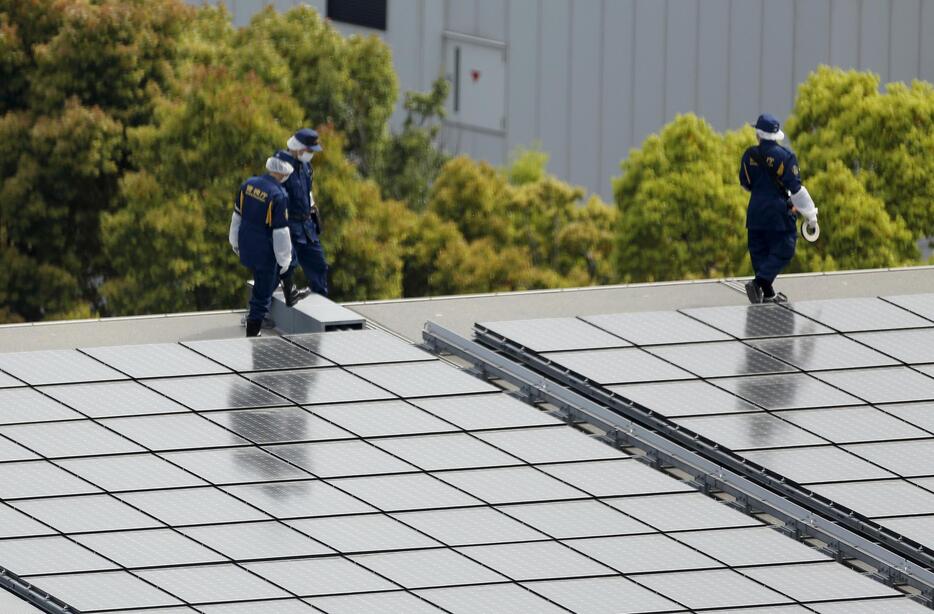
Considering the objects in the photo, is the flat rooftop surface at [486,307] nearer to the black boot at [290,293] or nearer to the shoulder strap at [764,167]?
the black boot at [290,293]

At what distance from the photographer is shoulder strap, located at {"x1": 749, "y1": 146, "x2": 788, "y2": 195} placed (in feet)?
88.4

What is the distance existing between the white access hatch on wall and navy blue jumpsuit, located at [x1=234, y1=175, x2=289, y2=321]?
39.2 m

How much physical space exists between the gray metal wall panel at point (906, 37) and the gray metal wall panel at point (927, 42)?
79 mm

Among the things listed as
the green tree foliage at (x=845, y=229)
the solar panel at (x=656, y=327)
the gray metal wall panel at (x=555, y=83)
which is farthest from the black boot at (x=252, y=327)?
the gray metal wall panel at (x=555, y=83)

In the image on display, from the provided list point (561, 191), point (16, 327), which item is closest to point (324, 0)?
point (561, 191)

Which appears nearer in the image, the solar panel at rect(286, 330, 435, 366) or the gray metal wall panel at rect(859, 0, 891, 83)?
the solar panel at rect(286, 330, 435, 366)

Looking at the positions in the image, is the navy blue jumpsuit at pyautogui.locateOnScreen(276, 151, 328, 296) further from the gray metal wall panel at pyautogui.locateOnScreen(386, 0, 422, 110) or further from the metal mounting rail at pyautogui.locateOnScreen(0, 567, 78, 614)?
the gray metal wall panel at pyautogui.locateOnScreen(386, 0, 422, 110)

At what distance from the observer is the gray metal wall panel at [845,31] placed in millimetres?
60562

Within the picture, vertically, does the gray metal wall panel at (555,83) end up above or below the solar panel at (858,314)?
above

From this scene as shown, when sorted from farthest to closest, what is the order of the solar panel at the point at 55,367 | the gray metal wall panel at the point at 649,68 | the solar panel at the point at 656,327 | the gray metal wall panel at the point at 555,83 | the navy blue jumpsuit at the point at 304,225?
the gray metal wall panel at the point at 555,83 → the gray metal wall panel at the point at 649,68 → the navy blue jumpsuit at the point at 304,225 → the solar panel at the point at 656,327 → the solar panel at the point at 55,367

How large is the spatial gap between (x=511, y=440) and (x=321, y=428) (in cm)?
181

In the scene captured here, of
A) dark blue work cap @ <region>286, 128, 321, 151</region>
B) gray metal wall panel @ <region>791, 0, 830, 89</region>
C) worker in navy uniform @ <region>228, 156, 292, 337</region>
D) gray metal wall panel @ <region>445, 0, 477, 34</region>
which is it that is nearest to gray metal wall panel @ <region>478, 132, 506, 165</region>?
gray metal wall panel @ <region>445, 0, 477, 34</region>

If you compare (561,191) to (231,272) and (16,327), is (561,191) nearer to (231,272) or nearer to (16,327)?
(231,272)

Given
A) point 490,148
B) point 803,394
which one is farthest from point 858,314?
point 490,148
